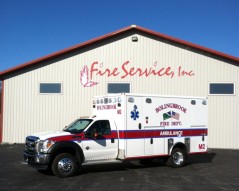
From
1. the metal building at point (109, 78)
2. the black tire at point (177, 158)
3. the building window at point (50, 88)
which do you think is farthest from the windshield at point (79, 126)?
the building window at point (50, 88)

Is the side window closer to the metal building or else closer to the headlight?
the headlight

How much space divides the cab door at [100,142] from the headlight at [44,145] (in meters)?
1.13

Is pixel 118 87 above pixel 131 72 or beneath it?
beneath

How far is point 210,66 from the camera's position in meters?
19.8

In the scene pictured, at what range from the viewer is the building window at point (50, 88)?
65.4 feet

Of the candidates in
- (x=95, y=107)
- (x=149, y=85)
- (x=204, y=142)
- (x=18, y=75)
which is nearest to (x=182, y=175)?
(x=204, y=142)

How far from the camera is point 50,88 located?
20.0 m

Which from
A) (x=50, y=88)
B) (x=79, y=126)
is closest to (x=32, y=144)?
(x=79, y=126)

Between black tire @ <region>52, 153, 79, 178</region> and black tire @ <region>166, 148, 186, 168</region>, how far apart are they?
397 cm

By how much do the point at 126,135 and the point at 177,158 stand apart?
2659 millimetres

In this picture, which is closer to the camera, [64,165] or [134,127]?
[64,165]

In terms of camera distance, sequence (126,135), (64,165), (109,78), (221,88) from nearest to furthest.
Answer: (64,165)
(126,135)
(221,88)
(109,78)

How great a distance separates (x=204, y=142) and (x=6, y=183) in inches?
309

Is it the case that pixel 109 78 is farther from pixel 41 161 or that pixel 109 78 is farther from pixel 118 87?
pixel 41 161
